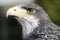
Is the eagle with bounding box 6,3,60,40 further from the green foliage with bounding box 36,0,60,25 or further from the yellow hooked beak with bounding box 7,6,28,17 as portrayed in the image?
the green foliage with bounding box 36,0,60,25

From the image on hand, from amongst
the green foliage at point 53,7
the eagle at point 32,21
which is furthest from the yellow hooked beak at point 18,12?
the green foliage at point 53,7

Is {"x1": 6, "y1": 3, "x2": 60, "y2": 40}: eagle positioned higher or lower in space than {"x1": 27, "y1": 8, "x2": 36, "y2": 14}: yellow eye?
lower

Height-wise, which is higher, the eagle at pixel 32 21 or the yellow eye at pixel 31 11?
the yellow eye at pixel 31 11

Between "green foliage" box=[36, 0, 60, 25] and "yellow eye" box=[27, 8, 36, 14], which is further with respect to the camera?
"green foliage" box=[36, 0, 60, 25]

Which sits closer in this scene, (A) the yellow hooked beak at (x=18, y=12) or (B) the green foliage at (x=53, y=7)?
(A) the yellow hooked beak at (x=18, y=12)

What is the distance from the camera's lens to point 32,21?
2.02 metres

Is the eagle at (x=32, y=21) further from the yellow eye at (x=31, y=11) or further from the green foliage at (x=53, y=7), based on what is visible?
the green foliage at (x=53, y=7)

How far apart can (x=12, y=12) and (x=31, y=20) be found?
0.48 feet

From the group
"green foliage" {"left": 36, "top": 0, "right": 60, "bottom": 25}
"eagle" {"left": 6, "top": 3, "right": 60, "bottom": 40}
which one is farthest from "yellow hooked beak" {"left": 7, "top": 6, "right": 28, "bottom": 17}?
"green foliage" {"left": 36, "top": 0, "right": 60, "bottom": 25}

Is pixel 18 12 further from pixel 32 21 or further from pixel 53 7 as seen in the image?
pixel 53 7

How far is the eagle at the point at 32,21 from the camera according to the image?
6.50 ft

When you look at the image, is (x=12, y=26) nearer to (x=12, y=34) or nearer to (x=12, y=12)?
(x=12, y=34)

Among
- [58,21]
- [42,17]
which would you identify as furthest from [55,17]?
[42,17]

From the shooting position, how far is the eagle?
1980 mm
